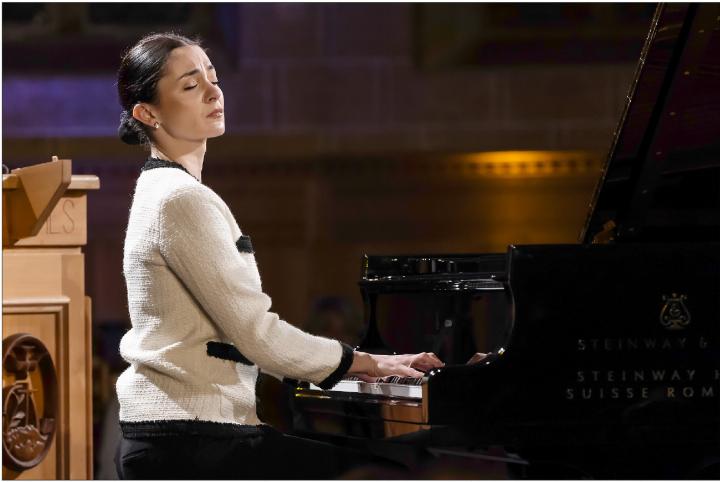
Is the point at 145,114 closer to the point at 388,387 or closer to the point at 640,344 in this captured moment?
the point at 388,387

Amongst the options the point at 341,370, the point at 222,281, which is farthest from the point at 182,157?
the point at 341,370

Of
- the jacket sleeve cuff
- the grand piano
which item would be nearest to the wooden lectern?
the grand piano

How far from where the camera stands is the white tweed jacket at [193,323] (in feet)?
6.48

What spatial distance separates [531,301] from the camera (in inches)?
86.2

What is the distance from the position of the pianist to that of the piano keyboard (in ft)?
0.31

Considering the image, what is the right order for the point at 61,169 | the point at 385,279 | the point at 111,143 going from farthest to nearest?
1. the point at 111,143
2. the point at 61,169
3. the point at 385,279

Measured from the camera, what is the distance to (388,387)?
2.23 m

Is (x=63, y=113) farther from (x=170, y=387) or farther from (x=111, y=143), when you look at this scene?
(x=170, y=387)

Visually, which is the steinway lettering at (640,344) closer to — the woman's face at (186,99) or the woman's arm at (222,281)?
the woman's arm at (222,281)

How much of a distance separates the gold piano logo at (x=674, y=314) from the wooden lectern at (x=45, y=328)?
4.90ft

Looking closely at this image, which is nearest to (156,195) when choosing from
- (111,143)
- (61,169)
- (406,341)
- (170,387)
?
(170,387)

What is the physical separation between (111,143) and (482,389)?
12.5ft

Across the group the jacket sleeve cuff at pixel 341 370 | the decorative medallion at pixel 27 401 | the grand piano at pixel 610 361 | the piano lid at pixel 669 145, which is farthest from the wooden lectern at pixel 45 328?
the piano lid at pixel 669 145

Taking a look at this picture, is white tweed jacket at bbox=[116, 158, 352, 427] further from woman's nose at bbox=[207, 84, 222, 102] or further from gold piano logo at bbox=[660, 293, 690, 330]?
gold piano logo at bbox=[660, 293, 690, 330]
